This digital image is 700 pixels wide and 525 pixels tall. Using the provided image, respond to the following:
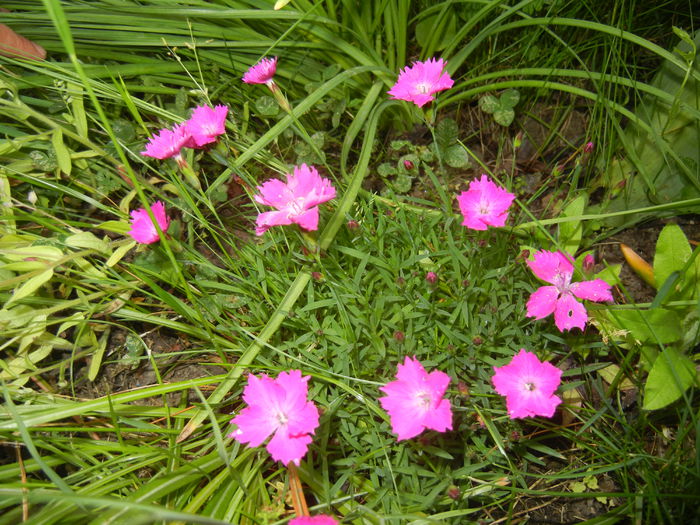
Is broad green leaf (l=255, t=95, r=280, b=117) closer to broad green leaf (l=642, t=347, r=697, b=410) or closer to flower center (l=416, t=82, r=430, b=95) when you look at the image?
flower center (l=416, t=82, r=430, b=95)

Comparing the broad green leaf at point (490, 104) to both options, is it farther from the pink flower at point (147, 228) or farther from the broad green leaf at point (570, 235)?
the pink flower at point (147, 228)

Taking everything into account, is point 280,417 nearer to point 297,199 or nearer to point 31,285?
point 297,199

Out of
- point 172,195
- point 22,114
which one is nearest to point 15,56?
point 22,114

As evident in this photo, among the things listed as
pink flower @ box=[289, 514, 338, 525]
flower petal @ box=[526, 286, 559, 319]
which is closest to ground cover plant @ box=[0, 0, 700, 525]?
flower petal @ box=[526, 286, 559, 319]

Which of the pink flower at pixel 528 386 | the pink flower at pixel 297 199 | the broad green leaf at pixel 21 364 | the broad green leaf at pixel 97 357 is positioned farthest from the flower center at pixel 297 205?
the broad green leaf at pixel 21 364

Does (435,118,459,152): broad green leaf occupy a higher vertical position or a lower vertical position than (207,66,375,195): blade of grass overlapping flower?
higher
